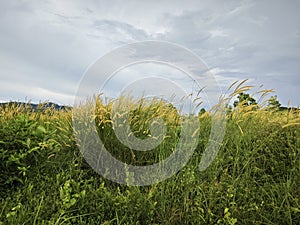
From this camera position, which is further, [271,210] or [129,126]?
[129,126]

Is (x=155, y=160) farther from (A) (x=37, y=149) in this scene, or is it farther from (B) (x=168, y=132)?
(A) (x=37, y=149)

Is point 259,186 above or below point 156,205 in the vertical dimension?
above

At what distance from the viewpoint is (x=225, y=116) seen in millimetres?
4188

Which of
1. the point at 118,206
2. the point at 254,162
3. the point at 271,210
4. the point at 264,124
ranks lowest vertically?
the point at 118,206

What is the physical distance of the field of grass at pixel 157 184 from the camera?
9.70 ft

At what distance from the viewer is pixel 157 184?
336 cm

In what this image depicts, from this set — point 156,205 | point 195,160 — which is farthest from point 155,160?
point 156,205

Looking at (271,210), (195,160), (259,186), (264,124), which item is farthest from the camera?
(264,124)

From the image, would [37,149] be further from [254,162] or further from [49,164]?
[254,162]

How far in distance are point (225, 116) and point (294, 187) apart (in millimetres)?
1341

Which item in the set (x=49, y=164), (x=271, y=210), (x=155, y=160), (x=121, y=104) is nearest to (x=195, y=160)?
(x=155, y=160)

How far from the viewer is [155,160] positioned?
3.81 metres

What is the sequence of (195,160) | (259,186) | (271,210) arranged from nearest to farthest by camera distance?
(271,210), (259,186), (195,160)

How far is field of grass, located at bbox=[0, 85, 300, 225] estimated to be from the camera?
9.70 feet
